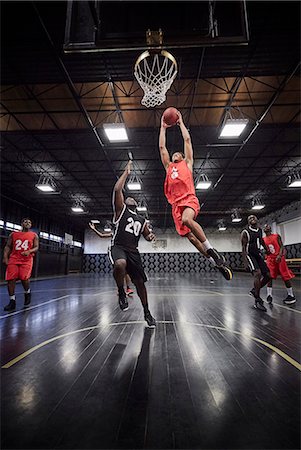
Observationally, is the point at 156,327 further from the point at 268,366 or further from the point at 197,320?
the point at 268,366

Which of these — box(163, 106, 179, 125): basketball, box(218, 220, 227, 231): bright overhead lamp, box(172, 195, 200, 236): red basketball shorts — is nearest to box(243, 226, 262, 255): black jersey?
box(172, 195, 200, 236): red basketball shorts

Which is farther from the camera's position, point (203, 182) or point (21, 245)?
point (203, 182)

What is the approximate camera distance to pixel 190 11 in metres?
4.01

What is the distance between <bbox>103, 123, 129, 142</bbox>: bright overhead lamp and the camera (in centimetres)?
777

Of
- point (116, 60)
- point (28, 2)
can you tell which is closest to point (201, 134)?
point (116, 60)

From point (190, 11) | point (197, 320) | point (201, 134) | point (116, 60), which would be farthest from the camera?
point (201, 134)

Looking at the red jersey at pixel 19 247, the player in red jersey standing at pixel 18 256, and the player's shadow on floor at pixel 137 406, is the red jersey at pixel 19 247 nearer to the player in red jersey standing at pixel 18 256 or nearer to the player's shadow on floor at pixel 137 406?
the player in red jersey standing at pixel 18 256

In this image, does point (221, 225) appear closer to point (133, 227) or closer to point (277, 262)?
point (277, 262)

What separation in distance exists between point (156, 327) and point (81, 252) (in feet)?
77.7

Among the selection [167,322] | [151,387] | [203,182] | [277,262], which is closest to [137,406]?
[151,387]

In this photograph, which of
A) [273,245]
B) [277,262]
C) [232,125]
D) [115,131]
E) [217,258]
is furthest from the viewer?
[115,131]

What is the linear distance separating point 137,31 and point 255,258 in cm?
455

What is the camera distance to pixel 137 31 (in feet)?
13.0

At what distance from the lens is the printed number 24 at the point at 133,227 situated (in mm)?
3266
